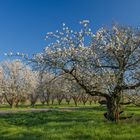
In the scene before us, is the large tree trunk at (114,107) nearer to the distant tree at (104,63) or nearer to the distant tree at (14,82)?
the distant tree at (104,63)

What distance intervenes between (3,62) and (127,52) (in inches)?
3278

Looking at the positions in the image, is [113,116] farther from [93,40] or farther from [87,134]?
[87,134]

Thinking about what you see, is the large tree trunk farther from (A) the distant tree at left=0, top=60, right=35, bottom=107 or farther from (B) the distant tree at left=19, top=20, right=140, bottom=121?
(A) the distant tree at left=0, top=60, right=35, bottom=107

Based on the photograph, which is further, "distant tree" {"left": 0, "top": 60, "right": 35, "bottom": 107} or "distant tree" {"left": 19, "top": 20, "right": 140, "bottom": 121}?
"distant tree" {"left": 0, "top": 60, "right": 35, "bottom": 107}

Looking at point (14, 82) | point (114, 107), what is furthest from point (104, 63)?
point (14, 82)

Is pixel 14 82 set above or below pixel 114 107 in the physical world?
above

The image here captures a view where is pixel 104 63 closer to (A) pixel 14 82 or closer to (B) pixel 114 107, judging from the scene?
(B) pixel 114 107

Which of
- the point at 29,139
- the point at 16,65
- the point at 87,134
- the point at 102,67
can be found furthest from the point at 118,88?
the point at 16,65

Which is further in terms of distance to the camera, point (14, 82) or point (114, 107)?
point (14, 82)

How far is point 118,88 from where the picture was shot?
25.5m

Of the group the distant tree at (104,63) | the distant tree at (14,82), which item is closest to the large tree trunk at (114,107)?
the distant tree at (104,63)

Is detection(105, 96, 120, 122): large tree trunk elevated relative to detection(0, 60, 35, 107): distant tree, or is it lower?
lower

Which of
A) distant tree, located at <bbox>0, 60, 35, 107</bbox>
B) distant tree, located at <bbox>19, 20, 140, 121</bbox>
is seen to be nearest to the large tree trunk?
distant tree, located at <bbox>19, 20, 140, 121</bbox>

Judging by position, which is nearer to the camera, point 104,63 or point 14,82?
point 104,63
